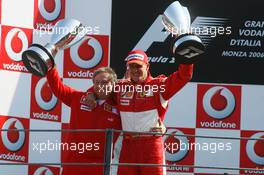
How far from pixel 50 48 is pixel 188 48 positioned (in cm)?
76

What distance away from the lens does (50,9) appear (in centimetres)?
476

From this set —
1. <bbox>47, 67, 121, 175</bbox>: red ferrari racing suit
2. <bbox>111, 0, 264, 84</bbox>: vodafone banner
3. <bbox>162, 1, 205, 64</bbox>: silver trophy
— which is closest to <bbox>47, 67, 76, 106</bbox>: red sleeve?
<bbox>47, 67, 121, 175</bbox>: red ferrari racing suit

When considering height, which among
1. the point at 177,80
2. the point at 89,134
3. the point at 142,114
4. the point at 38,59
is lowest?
the point at 89,134

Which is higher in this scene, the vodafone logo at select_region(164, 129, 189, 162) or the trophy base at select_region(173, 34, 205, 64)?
the trophy base at select_region(173, 34, 205, 64)

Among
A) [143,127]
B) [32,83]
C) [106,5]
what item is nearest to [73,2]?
[106,5]

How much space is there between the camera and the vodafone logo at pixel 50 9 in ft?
15.6

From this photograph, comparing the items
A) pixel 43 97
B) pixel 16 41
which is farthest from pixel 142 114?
pixel 16 41

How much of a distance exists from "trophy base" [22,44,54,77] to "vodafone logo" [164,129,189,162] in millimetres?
1298

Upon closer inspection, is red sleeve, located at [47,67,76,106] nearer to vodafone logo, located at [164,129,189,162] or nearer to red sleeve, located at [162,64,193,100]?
red sleeve, located at [162,64,193,100]

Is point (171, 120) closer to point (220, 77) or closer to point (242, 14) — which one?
point (220, 77)

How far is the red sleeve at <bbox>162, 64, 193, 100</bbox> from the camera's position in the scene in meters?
3.55

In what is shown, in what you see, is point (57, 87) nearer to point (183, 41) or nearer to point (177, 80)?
point (177, 80)

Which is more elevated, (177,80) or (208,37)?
(208,37)

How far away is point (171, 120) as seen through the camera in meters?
4.72
